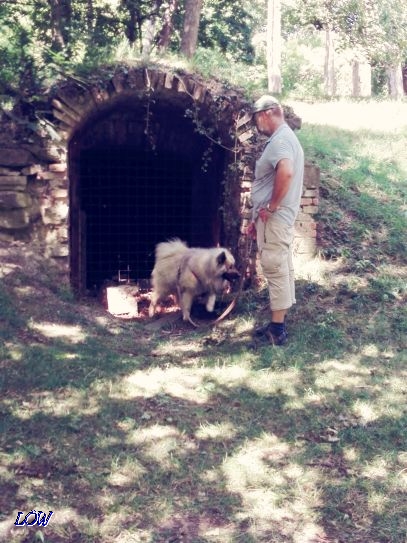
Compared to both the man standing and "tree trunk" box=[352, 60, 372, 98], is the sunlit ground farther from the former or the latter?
"tree trunk" box=[352, 60, 372, 98]

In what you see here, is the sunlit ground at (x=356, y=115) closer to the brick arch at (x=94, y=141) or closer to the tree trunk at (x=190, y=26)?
the tree trunk at (x=190, y=26)

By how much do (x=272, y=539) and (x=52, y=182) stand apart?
5.22 meters

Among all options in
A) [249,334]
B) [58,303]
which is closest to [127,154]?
[58,303]

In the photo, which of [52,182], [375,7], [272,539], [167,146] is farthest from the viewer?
[375,7]

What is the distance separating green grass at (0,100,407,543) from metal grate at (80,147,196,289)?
243 cm

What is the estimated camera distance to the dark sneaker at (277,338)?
20.5ft

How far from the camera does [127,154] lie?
992 cm

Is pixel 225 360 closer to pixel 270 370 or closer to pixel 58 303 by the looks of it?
pixel 270 370

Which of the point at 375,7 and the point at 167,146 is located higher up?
the point at 375,7

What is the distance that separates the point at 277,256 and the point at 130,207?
4581mm

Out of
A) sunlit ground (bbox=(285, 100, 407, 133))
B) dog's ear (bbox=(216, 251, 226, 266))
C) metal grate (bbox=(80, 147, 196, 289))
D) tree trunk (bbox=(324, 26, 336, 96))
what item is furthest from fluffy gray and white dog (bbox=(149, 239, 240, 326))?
tree trunk (bbox=(324, 26, 336, 96))

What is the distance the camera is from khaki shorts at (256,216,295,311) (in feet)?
19.8

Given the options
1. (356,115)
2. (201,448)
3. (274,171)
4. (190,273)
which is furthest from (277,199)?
(356,115)

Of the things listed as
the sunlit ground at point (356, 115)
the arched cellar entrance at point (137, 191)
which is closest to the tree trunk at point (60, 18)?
the arched cellar entrance at point (137, 191)
